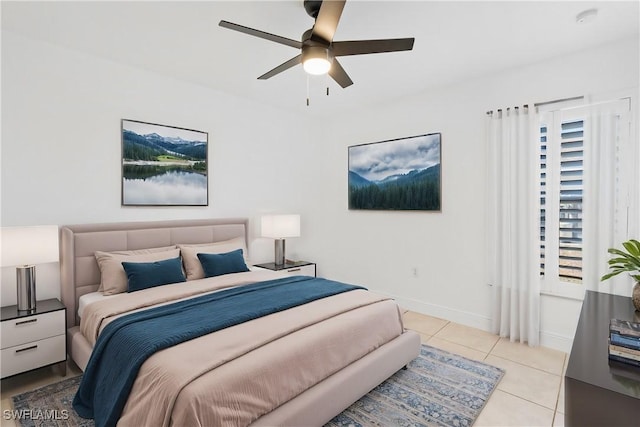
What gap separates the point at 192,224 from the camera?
3.65 meters

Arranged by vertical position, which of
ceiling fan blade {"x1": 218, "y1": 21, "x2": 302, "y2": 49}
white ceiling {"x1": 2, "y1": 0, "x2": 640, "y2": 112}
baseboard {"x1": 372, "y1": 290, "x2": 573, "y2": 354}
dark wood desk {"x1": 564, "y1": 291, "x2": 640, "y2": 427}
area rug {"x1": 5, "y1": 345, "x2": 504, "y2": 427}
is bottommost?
area rug {"x1": 5, "y1": 345, "x2": 504, "y2": 427}

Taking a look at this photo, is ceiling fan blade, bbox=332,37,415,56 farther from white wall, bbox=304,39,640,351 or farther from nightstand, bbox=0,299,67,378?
nightstand, bbox=0,299,67,378

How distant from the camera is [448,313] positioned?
3.78 metres

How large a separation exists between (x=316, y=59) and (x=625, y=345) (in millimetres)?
2090

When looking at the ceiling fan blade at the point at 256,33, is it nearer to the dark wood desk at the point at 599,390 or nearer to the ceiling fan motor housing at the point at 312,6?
the ceiling fan motor housing at the point at 312,6

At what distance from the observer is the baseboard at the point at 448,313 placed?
3518 millimetres

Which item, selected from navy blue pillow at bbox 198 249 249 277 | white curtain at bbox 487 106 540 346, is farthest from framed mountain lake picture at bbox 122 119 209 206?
white curtain at bbox 487 106 540 346

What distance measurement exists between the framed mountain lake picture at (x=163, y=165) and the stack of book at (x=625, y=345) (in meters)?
3.60

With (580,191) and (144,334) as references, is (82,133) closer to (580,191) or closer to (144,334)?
(144,334)

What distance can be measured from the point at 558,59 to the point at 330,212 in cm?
314

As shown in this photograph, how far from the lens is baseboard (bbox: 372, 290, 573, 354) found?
3.03 m

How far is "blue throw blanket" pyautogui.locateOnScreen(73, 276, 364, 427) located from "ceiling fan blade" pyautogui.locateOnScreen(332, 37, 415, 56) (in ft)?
5.75

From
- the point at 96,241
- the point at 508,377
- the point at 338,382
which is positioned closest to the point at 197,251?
the point at 96,241

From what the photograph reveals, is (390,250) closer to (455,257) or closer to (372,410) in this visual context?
(455,257)
